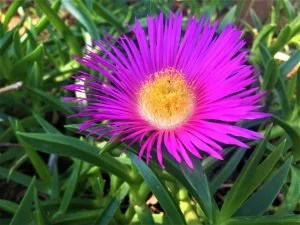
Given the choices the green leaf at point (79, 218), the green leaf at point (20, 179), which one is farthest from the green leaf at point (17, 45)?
the green leaf at point (79, 218)

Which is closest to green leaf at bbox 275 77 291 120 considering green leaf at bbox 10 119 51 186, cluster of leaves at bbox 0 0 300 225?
cluster of leaves at bbox 0 0 300 225

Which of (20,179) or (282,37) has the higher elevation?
(282,37)

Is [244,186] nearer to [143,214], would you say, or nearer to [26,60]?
[143,214]

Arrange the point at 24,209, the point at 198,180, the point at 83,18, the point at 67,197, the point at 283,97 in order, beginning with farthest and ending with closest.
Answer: the point at 83,18 → the point at 283,97 → the point at 67,197 → the point at 24,209 → the point at 198,180

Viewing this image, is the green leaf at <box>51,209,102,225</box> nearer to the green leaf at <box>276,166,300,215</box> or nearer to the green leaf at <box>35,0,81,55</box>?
the green leaf at <box>276,166,300,215</box>

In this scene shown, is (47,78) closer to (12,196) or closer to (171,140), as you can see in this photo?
(12,196)

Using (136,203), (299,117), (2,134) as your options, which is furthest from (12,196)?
(299,117)

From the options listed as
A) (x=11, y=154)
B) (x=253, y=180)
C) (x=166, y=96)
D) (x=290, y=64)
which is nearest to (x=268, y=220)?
(x=253, y=180)
